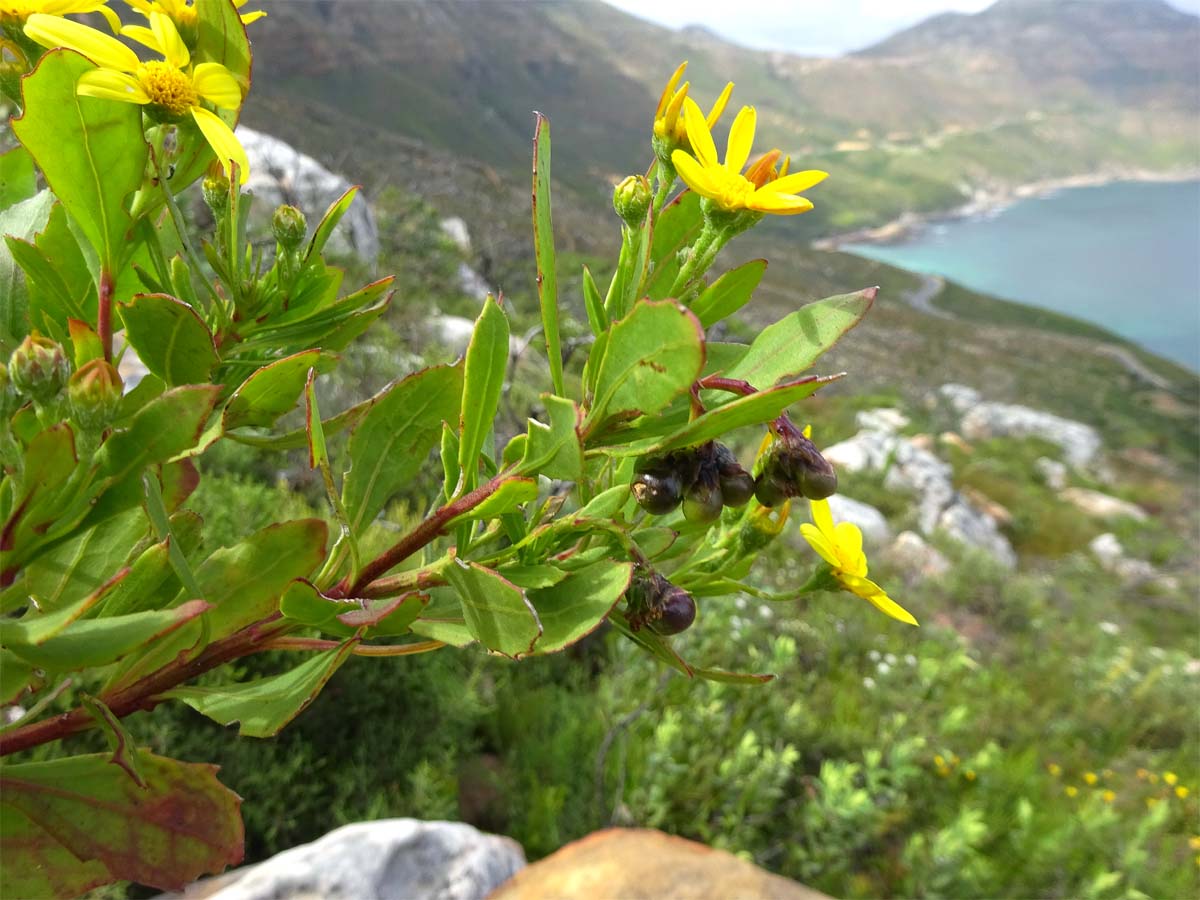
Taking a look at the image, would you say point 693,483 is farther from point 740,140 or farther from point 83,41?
point 83,41

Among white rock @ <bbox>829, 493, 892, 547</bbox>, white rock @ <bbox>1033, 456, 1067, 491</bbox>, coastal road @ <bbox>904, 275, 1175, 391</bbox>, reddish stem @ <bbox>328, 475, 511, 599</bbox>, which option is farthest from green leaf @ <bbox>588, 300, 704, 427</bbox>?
coastal road @ <bbox>904, 275, 1175, 391</bbox>

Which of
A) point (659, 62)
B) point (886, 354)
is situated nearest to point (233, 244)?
point (886, 354)

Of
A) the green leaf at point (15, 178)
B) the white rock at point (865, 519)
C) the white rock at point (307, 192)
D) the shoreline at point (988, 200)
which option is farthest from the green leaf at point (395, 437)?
the shoreline at point (988, 200)

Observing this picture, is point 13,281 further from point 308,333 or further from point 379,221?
point 379,221

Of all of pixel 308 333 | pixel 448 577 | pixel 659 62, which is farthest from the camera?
pixel 659 62

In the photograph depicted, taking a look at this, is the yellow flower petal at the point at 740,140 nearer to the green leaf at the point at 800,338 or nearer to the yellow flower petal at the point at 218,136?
the green leaf at the point at 800,338

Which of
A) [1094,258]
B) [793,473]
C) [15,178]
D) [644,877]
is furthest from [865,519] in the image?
[1094,258]
